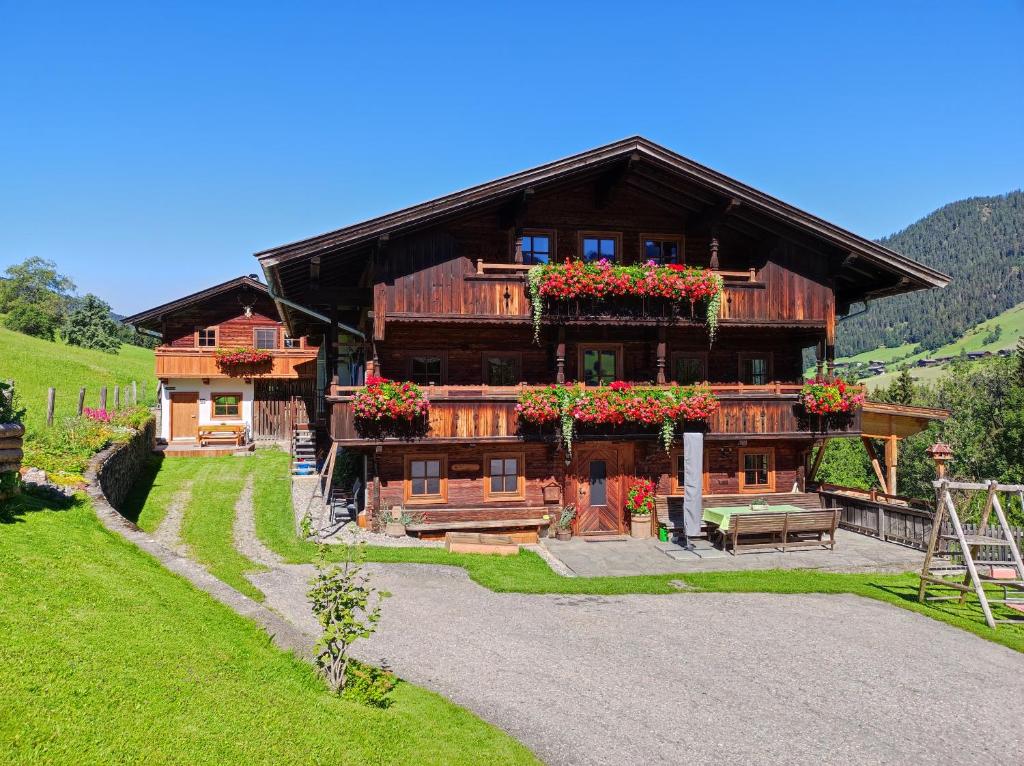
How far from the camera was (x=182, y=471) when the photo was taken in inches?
977

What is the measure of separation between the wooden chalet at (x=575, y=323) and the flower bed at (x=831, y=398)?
0.39 metres

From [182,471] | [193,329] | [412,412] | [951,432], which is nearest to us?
[412,412]

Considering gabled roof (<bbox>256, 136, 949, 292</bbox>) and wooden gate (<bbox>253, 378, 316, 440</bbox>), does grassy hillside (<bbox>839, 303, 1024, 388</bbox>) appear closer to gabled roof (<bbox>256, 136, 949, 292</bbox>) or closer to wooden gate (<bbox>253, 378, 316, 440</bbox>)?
wooden gate (<bbox>253, 378, 316, 440</bbox>)

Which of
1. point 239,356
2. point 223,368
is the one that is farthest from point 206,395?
point 239,356

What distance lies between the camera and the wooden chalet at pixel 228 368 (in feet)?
104

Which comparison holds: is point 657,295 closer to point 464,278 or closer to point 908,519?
point 464,278

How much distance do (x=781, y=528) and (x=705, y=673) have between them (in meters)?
8.88

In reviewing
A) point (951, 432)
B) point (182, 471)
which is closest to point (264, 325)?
point (182, 471)

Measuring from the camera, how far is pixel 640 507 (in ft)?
62.1

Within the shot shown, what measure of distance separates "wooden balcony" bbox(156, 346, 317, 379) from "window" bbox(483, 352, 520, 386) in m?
16.3

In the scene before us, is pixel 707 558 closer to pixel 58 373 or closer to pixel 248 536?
pixel 248 536

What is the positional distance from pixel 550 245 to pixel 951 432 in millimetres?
58980

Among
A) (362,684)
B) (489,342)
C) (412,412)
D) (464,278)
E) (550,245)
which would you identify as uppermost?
(550,245)

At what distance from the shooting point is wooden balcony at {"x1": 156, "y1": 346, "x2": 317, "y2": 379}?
102 feet
